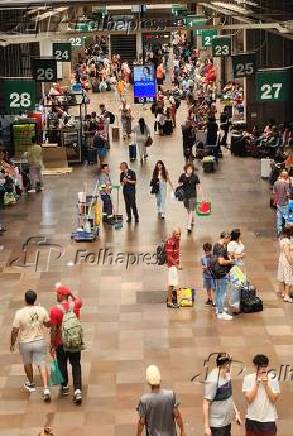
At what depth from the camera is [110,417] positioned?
35.2 feet

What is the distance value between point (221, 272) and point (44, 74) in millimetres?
13122

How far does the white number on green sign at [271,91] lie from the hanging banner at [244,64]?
2320mm

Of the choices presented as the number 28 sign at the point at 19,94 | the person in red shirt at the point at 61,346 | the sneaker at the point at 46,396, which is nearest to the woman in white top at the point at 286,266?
the person in red shirt at the point at 61,346

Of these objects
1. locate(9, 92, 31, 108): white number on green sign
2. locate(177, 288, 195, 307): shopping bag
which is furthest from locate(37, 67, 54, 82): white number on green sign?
locate(177, 288, 195, 307): shopping bag

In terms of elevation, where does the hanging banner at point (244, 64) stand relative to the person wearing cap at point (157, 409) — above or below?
above

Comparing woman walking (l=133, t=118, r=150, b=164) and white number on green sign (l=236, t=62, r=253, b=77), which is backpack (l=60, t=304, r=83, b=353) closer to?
white number on green sign (l=236, t=62, r=253, b=77)

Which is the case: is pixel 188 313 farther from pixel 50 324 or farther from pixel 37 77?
pixel 37 77

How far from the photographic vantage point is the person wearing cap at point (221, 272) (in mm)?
13547

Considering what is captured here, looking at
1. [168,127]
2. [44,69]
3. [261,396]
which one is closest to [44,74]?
[44,69]

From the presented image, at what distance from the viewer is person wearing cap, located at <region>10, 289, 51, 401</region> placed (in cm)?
1094

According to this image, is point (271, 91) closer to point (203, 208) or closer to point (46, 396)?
point (203, 208)

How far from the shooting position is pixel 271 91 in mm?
23406

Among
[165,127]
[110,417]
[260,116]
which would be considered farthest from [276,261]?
[165,127]

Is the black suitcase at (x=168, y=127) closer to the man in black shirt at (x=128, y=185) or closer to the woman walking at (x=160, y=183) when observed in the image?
the woman walking at (x=160, y=183)
